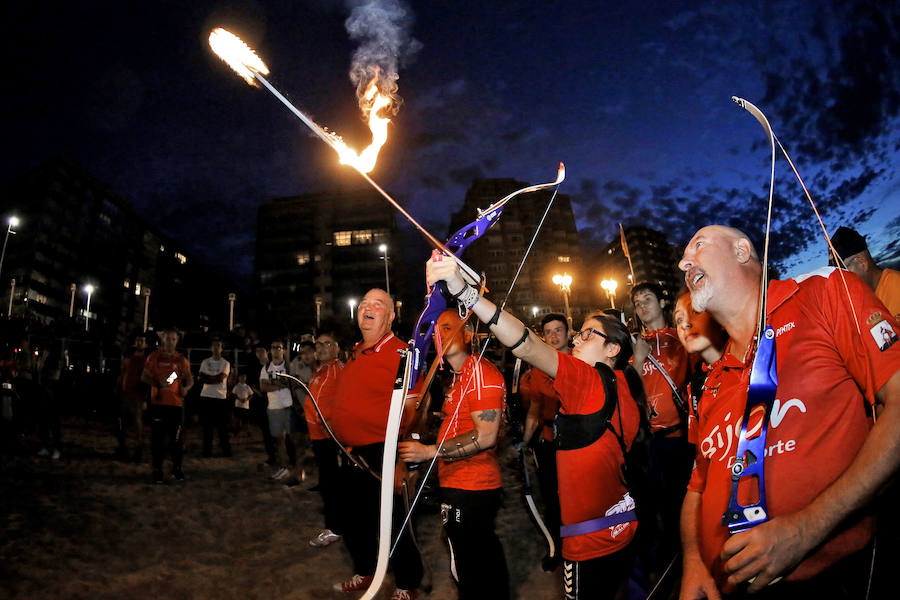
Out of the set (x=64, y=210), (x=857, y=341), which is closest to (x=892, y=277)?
(x=857, y=341)

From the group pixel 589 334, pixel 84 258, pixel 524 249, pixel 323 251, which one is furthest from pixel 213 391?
pixel 323 251

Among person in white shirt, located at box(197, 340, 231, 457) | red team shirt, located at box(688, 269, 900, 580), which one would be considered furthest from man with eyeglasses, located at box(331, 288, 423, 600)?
person in white shirt, located at box(197, 340, 231, 457)

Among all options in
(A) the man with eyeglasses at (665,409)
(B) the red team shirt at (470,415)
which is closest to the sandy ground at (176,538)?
(A) the man with eyeglasses at (665,409)

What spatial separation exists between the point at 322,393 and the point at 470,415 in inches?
151

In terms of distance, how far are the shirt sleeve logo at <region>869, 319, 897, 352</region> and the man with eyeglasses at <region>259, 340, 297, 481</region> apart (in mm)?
8925

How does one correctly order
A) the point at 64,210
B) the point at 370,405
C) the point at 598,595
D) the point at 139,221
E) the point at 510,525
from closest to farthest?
1. the point at 598,595
2. the point at 370,405
3. the point at 510,525
4. the point at 64,210
5. the point at 139,221

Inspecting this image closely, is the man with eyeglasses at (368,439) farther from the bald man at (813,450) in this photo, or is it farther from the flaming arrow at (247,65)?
the bald man at (813,450)

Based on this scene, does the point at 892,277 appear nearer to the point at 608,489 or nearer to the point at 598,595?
the point at 608,489

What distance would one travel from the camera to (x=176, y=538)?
6.06 m

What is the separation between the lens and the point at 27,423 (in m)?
11.0

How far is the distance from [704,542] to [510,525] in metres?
5.31

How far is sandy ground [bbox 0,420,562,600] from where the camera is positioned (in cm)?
480

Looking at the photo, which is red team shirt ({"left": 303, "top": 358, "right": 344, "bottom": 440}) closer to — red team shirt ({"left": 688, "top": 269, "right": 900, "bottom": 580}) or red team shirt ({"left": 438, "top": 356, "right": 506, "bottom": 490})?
red team shirt ({"left": 438, "top": 356, "right": 506, "bottom": 490})

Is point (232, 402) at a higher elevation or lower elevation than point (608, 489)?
higher
